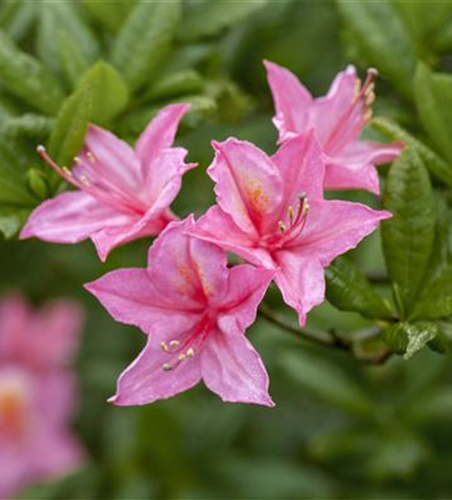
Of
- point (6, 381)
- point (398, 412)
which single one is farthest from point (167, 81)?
point (6, 381)

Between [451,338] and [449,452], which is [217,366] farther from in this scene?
[449,452]

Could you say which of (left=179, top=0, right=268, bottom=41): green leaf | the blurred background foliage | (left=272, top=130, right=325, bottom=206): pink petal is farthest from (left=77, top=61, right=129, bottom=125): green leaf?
(left=272, top=130, right=325, bottom=206): pink petal

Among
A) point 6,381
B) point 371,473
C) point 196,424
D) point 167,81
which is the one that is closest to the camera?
point 167,81

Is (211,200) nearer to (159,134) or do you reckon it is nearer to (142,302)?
(159,134)

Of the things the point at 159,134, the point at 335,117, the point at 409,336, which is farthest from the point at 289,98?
the point at 409,336

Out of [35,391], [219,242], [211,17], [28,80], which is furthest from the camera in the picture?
[35,391]

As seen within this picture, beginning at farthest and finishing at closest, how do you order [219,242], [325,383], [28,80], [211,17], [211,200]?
[211,200] → [325,383] → [211,17] → [28,80] → [219,242]

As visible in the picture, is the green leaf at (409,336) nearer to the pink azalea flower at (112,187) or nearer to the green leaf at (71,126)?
the pink azalea flower at (112,187)
